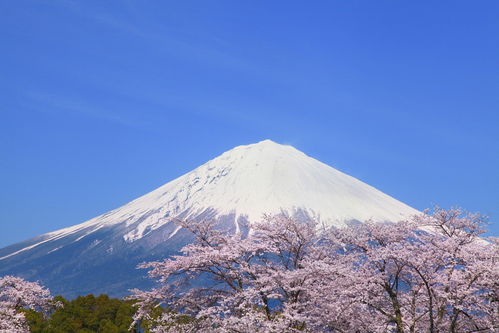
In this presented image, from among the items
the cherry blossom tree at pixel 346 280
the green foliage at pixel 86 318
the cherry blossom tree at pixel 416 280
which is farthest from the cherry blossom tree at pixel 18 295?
the cherry blossom tree at pixel 416 280

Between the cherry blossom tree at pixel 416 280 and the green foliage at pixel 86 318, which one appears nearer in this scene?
the cherry blossom tree at pixel 416 280

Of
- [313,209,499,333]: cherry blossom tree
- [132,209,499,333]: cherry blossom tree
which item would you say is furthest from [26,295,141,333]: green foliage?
[313,209,499,333]: cherry blossom tree

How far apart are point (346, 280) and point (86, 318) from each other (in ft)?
101

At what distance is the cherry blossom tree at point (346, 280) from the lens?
1540 cm

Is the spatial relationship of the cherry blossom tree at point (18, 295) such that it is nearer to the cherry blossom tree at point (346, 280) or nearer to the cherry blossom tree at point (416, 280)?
the cherry blossom tree at point (346, 280)

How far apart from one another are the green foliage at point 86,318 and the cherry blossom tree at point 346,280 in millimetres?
18704

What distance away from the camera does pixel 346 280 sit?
17406 millimetres

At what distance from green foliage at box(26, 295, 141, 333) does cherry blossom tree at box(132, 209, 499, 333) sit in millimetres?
Result: 18704

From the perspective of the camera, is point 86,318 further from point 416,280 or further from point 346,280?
point 416,280

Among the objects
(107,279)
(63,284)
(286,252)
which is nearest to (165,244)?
(107,279)

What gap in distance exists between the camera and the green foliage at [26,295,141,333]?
37.5 m

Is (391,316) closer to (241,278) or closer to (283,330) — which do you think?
(283,330)

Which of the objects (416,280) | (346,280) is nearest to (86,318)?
(346,280)

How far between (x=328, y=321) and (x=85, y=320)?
29350mm
